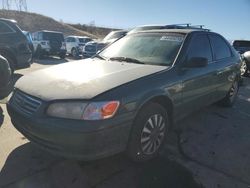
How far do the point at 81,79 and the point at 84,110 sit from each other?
63cm

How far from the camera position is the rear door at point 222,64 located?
5.35 metres

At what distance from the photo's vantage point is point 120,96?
3.19 metres

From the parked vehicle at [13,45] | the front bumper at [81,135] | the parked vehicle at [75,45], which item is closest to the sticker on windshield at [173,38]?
the front bumper at [81,135]

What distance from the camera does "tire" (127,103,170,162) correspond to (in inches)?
135

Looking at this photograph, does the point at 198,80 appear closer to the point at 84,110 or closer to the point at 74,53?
the point at 84,110

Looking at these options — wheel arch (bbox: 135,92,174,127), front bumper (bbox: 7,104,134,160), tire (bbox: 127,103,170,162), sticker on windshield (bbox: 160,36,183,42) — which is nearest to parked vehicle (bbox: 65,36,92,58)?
sticker on windshield (bbox: 160,36,183,42)

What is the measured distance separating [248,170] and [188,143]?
96cm

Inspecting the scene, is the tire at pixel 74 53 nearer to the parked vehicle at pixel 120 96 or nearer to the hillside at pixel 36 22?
the parked vehicle at pixel 120 96

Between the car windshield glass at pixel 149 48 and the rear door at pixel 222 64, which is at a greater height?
the car windshield glass at pixel 149 48

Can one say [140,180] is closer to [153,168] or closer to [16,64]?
[153,168]

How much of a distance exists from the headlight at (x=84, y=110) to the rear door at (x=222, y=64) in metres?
2.82

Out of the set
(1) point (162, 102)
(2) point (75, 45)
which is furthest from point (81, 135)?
(2) point (75, 45)

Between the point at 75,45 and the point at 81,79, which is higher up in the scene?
the point at 81,79

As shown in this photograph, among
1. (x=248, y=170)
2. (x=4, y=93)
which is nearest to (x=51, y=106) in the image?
(x=248, y=170)
